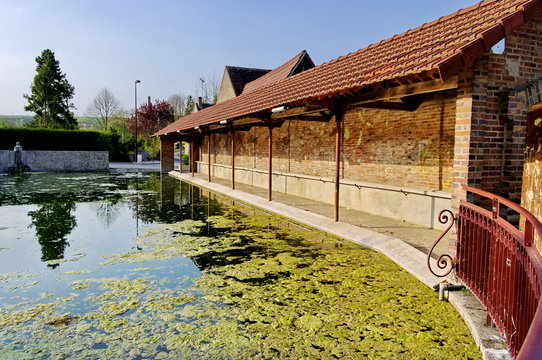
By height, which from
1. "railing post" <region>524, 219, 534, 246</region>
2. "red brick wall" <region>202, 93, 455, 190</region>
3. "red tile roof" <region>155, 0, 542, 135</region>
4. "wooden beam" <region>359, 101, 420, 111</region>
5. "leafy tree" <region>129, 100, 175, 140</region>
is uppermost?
"leafy tree" <region>129, 100, 175, 140</region>

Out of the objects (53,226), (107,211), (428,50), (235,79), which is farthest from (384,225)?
(235,79)

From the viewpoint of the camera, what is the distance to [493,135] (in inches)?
185

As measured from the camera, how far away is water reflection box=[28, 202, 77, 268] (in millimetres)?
6418

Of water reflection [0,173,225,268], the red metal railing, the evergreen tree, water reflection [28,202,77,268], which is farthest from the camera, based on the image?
the evergreen tree

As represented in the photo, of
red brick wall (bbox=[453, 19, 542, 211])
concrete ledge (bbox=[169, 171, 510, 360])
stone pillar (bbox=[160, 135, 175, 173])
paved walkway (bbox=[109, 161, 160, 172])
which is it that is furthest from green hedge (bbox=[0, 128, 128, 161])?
red brick wall (bbox=[453, 19, 542, 211])

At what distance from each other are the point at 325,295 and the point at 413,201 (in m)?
4.40

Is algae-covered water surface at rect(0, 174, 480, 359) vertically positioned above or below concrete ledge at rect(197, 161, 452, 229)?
below

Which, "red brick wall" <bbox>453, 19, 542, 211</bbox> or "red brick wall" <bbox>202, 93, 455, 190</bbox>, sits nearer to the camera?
"red brick wall" <bbox>453, 19, 542, 211</bbox>

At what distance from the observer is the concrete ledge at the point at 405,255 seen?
10.6 feet

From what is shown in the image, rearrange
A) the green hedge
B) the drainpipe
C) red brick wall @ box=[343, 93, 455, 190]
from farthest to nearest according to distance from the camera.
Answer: the green hedge < red brick wall @ box=[343, 93, 455, 190] < the drainpipe

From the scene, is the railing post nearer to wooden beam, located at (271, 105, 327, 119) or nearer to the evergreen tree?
wooden beam, located at (271, 105, 327, 119)

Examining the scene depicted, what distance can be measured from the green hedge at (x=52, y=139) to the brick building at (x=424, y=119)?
2182 centimetres

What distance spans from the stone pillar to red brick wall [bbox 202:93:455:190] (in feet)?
48.6

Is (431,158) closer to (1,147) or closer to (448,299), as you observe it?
(448,299)
